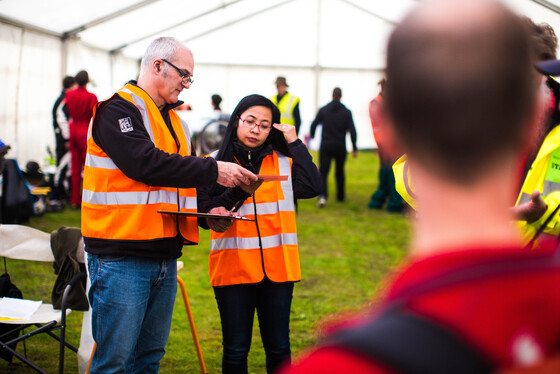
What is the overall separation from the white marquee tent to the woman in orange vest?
5.80 m

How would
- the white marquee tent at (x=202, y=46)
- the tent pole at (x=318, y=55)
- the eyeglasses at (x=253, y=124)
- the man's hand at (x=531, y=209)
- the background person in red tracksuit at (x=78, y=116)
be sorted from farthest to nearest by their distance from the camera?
the tent pole at (x=318, y=55)
the white marquee tent at (x=202, y=46)
the background person in red tracksuit at (x=78, y=116)
the eyeglasses at (x=253, y=124)
the man's hand at (x=531, y=209)

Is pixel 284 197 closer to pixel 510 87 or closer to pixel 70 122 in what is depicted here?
pixel 510 87

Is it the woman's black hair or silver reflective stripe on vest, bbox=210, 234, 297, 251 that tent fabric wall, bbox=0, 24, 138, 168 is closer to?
the woman's black hair

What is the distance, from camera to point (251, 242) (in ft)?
9.09

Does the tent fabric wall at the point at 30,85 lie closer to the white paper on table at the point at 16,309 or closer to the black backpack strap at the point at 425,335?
the white paper on table at the point at 16,309

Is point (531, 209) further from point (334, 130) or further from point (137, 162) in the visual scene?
point (334, 130)

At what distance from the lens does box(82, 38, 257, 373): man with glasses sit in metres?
2.23

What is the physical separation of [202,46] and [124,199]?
581 inches

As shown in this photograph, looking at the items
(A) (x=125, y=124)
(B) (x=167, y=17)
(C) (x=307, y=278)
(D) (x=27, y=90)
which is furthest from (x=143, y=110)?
(B) (x=167, y=17)

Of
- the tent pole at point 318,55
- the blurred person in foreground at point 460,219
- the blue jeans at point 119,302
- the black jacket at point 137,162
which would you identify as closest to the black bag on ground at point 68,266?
the blue jeans at point 119,302

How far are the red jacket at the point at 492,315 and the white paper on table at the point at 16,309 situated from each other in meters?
3.30

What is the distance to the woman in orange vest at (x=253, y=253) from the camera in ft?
9.01

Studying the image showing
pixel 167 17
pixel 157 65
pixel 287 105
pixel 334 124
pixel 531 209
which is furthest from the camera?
pixel 167 17

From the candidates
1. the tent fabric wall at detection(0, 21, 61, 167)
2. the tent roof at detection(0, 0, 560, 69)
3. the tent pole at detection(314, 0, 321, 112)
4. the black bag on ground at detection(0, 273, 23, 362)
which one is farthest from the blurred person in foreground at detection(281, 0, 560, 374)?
the tent pole at detection(314, 0, 321, 112)
